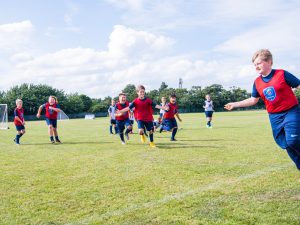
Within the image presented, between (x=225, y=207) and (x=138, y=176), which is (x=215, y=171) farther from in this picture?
(x=225, y=207)

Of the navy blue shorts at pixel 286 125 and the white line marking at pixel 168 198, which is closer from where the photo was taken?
the white line marking at pixel 168 198

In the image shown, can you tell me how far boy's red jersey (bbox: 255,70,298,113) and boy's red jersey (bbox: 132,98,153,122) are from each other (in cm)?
764

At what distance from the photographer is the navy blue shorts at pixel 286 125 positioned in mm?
5344

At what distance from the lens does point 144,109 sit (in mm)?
13180

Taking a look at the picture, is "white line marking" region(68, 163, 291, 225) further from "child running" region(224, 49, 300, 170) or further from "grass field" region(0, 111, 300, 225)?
"child running" region(224, 49, 300, 170)

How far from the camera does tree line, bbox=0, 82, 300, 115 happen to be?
→ 297ft

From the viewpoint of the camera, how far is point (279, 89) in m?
5.54

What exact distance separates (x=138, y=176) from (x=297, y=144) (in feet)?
11.1

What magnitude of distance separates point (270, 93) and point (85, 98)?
110687 mm

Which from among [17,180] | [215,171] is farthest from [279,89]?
[17,180]

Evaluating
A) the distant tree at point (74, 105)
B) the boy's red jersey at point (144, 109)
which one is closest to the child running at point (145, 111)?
the boy's red jersey at point (144, 109)

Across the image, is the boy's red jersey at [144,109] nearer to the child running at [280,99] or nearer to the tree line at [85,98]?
the child running at [280,99]

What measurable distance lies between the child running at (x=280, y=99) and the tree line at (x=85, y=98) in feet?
272

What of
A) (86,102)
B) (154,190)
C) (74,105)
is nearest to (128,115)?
(154,190)
